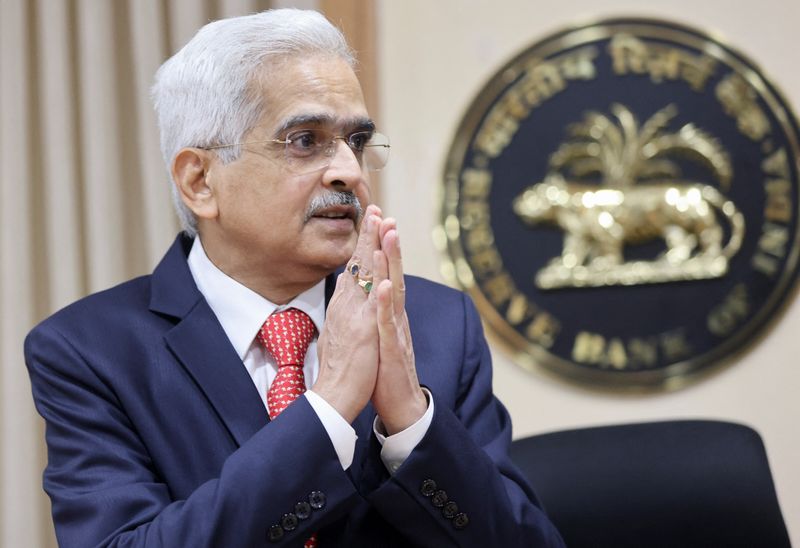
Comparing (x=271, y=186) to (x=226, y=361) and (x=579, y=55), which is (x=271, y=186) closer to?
(x=226, y=361)

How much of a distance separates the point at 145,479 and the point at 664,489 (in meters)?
1.06

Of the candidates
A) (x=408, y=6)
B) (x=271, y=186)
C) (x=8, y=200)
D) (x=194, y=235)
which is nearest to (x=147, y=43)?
(x=8, y=200)

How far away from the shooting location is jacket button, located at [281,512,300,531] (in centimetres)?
184

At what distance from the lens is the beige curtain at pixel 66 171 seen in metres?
3.37

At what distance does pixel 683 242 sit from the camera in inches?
159

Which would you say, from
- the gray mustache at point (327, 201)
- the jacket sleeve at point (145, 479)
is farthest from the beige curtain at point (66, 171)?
the gray mustache at point (327, 201)

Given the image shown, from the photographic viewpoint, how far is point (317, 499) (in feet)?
6.09

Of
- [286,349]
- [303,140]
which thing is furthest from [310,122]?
[286,349]

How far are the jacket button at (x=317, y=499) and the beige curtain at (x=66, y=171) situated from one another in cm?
174

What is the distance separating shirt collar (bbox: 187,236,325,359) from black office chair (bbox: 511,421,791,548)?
60 cm

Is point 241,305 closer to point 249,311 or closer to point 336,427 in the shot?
point 249,311

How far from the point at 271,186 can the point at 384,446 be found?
1.64 feet

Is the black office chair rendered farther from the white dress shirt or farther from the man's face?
the man's face

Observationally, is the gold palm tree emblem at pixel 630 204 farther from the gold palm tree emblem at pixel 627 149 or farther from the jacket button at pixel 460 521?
the jacket button at pixel 460 521
